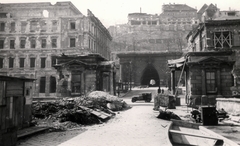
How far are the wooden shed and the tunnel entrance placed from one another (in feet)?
126

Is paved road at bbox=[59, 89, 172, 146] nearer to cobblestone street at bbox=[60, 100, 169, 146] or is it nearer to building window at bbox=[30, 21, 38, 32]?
cobblestone street at bbox=[60, 100, 169, 146]

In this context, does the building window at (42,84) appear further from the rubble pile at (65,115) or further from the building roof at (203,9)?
the building roof at (203,9)

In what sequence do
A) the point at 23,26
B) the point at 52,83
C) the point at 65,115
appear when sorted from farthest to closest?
the point at 23,26 < the point at 52,83 < the point at 65,115

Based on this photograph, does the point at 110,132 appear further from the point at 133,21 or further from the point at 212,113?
the point at 133,21

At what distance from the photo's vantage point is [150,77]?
156 ft

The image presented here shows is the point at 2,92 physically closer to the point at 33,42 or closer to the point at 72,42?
the point at 72,42

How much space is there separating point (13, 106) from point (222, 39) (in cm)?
2618

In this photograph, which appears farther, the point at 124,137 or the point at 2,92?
the point at 124,137

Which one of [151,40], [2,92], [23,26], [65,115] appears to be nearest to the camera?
[2,92]

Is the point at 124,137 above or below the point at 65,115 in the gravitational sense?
below

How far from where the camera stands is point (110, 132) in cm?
912

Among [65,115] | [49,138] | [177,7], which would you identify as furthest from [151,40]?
[49,138]

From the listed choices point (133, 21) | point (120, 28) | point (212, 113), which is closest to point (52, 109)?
point (212, 113)

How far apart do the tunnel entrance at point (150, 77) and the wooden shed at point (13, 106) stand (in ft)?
126
